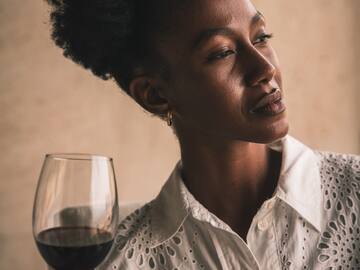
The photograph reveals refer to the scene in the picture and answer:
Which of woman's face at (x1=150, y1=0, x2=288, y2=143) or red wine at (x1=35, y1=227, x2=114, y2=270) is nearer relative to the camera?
red wine at (x1=35, y1=227, x2=114, y2=270)

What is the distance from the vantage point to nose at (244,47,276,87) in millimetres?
904

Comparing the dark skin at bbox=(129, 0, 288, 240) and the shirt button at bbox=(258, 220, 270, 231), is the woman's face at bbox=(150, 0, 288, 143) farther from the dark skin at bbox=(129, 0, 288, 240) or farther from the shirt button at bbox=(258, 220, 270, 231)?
the shirt button at bbox=(258, 220, 270, 231)

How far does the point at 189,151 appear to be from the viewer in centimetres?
113

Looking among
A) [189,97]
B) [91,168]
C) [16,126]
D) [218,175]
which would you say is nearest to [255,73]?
[189,97]

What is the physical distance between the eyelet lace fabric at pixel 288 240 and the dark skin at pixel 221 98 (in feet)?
0.27

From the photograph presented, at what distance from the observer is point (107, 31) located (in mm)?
1079

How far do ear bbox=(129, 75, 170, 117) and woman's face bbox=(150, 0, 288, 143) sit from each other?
99 millimetres

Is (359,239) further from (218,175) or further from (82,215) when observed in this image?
(82,215)

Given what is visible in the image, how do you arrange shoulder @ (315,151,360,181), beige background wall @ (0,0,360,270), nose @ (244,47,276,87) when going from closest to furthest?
1. nose @ (244,47,276,87)
2. shoulder @ (315,151,360,181)
3. beige background wall @ (0,0,360,270)

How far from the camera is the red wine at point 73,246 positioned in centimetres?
66

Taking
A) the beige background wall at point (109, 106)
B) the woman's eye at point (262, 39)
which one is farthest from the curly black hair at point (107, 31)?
the beige background wall at point (109, 106)

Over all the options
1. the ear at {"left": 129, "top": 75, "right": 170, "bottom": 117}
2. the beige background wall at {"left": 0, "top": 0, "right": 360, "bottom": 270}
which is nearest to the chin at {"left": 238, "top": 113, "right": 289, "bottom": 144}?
the ear at {"left": 129, "top": 75, "right": 170, "bottom": 117}

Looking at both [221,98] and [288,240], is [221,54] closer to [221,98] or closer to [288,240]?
[221,98]

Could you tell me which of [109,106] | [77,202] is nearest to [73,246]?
[77,202]
